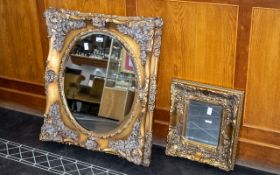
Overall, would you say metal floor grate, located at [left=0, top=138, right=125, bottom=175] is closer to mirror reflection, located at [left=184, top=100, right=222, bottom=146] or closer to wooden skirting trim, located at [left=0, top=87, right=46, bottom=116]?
wooden skirting trim, located at [left=0, top=87, right=46, bottom=116]

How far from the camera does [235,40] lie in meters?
2.21

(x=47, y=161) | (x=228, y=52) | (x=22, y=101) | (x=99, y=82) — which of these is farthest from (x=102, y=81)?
(x=22, y=101)

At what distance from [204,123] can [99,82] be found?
0.70 metres

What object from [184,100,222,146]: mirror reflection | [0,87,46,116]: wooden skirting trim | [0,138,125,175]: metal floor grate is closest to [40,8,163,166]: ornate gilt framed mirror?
[0,138,125,175]: metal floor grate

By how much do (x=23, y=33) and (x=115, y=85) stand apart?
2.94ft

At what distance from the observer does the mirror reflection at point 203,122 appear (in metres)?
2.38

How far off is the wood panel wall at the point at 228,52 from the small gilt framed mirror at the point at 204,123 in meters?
0.07

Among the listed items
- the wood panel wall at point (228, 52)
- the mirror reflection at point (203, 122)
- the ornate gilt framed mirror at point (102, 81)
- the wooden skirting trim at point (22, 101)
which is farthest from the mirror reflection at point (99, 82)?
the wooden skirting trim at point (22, 101)

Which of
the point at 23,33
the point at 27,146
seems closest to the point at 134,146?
the point at 27,146

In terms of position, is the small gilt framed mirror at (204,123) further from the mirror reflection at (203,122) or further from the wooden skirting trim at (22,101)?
the wooden skirting trim at (22,101)

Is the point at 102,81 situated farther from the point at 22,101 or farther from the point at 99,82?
the point at 22,101

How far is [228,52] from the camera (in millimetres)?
2250

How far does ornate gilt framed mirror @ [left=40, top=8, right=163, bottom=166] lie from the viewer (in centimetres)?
235

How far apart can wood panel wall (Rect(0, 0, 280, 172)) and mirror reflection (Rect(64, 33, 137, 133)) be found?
0.72 feet
